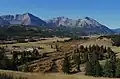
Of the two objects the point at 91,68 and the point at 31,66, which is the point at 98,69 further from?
the point at 31,66

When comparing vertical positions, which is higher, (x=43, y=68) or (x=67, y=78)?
(x=67, y=78)

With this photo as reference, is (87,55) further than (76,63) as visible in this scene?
Yes

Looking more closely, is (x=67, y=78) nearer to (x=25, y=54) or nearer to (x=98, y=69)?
(x=98, y=69)

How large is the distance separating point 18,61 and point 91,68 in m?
46.1

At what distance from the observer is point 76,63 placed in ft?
423

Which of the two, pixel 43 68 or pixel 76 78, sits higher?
pixel 76 78

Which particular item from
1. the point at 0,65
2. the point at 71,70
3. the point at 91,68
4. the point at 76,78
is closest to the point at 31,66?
the point at 71,70

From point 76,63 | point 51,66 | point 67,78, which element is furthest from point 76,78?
point 51,66

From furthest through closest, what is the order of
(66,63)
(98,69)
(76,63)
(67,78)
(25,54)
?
(25,54), (76,63), (66,63), (98,69), (67,78)

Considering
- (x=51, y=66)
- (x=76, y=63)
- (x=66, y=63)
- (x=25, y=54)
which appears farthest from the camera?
(x=25, y=54)

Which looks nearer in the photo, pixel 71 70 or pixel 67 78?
pixel 67 78

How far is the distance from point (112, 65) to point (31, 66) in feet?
135

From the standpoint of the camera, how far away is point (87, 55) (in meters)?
142

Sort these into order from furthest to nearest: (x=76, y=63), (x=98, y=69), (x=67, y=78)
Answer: (x=76, y=63), (x=98, y=69), (x=67, y=78)
